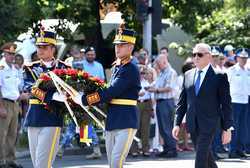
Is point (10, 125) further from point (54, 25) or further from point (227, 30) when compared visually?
point (227, 30)

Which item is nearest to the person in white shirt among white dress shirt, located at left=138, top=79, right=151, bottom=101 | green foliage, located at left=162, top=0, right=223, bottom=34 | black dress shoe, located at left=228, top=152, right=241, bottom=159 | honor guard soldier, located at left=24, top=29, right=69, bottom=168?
white dress shirt, located at left=138, top=79, right=151, bottom=101

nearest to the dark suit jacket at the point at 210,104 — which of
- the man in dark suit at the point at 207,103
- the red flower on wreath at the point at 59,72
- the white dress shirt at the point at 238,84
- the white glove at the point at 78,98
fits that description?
the man in dark suit at the point at 207,103

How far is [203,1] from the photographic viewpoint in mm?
22672

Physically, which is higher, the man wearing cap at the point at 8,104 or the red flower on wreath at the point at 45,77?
the red flower on wreath at the point at 45,77

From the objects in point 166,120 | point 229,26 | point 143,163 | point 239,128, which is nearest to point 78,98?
point 143,163

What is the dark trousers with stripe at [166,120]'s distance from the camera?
15938mm

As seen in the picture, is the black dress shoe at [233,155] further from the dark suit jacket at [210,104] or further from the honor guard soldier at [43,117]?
the honor guard soldier at [43,117]

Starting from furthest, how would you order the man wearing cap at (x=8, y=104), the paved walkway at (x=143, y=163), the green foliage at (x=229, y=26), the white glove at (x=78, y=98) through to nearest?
the green foliage at (x=229, y=26)
the paved walkway at (x=143, y=163)
the man wearing cap at (x=8, y=104)
the white glove at (x=78, y=98)

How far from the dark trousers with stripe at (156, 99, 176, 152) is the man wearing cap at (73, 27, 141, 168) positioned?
6.81 metres

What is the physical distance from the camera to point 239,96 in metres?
16.0

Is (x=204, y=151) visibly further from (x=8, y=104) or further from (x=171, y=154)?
(x=171, y=154)

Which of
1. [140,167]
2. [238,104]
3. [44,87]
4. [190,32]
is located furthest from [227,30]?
[44,87]

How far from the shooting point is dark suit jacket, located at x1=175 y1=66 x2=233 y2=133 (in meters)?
9.77

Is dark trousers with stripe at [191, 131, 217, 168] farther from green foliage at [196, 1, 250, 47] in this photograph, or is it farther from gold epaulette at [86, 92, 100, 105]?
green foliage at [196, 1, 250, 47]
